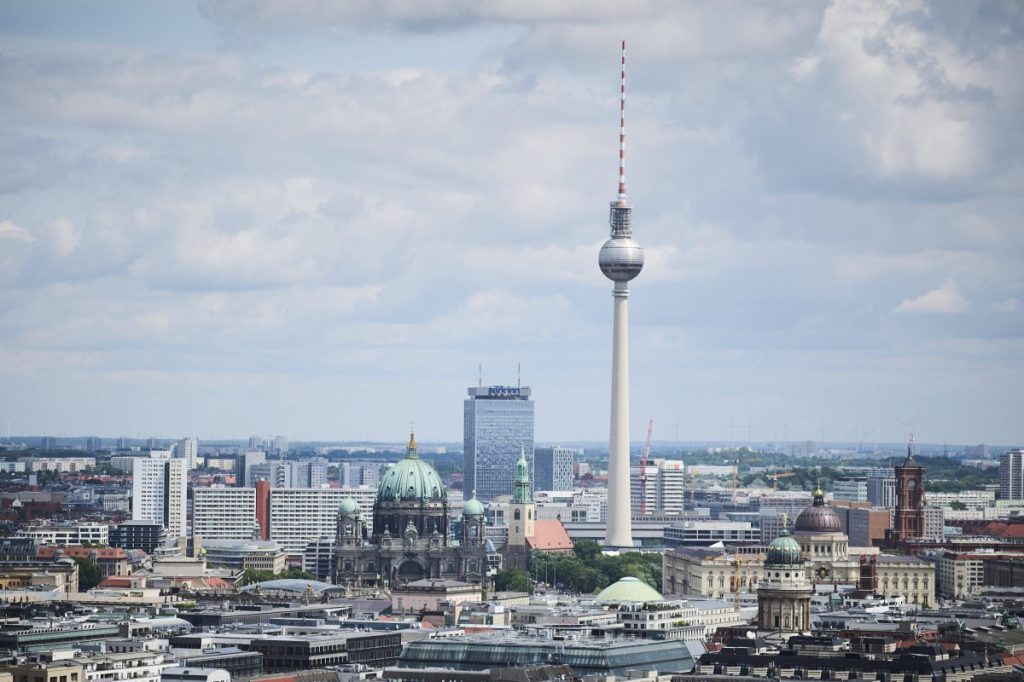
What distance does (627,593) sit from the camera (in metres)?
176

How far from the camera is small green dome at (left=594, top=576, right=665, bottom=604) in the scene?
175 metres

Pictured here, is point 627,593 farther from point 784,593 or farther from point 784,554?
point 784,593

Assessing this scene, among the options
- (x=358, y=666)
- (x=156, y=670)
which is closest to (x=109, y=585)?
(x=358, y=666)

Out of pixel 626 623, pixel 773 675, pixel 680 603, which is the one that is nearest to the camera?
pixel 773 675

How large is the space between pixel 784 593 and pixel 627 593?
12.0 metres

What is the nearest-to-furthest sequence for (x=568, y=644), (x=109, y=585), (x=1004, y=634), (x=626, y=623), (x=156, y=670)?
(x=156, y=670), (x=568, y=644), (x=1004, y=634), (x=626, y=623), (x=109, y=585)

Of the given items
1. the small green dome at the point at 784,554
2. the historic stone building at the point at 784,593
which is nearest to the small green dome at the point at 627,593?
the small green dome at the point at 784,554

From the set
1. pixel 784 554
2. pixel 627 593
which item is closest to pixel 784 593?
pixel 784 554

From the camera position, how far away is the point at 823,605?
187m

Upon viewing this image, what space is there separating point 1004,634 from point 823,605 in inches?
1332

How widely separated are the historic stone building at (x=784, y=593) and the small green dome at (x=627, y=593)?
8.07 metres

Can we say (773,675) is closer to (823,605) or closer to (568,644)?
(568,644)

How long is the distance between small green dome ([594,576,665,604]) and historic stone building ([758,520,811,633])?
8071 mm

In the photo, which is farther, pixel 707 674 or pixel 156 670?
pixel 707 674
